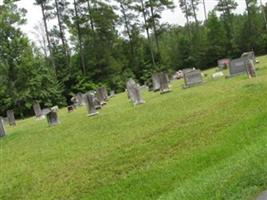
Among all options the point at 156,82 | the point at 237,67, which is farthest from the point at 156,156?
the point at 156,82

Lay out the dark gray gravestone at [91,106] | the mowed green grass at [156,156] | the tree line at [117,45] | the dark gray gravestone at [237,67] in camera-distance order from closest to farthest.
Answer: the mowed green grass at [156,156]
the dark gray gravestone at [91,106]
the dark gray gravestone at [237,67]
the tree line at [117,45]

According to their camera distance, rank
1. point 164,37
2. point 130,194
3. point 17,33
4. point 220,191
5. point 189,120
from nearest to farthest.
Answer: point 220,191, point 130,194, point 189,120, point 17,33, point 164,37

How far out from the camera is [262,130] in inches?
388

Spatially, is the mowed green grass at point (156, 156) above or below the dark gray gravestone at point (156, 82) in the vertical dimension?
below

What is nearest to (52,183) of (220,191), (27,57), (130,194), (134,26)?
(130,194)

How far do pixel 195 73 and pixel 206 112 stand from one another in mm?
9957

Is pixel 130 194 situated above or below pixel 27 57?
below

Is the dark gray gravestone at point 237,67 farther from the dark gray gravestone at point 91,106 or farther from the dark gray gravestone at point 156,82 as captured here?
the dark gray gravestone at point 91,106

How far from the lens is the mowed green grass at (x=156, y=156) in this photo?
7.38 meters

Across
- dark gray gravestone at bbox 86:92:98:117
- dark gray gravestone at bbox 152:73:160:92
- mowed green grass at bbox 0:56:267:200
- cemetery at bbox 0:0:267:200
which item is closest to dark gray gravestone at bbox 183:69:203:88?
cemetery at bbox 0:0:267:200

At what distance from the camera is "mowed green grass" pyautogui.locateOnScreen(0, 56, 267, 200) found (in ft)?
24.2

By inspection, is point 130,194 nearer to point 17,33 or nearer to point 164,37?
point 17,33

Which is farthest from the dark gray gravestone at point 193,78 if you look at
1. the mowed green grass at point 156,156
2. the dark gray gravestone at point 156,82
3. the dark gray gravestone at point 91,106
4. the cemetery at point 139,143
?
the mowed green grass at point 156,156

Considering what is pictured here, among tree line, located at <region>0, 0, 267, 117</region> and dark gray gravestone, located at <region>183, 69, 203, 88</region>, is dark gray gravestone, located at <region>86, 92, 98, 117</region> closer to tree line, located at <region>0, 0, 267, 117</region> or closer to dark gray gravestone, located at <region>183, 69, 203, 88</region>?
dark gray gravestone, located at <region>183, 69, 203, 88</region>
